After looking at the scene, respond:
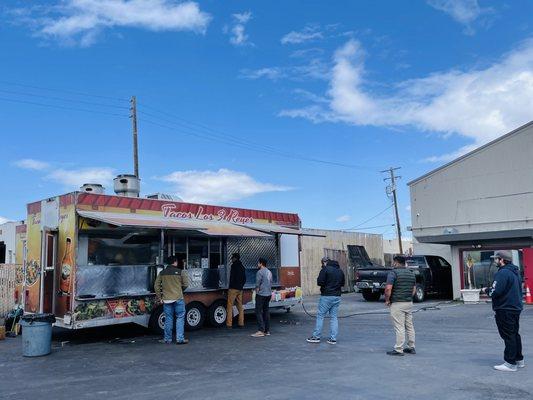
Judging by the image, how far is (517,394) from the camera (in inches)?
252

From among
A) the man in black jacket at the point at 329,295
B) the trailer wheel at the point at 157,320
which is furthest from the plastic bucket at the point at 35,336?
the man in black jacket at the point at 329,295

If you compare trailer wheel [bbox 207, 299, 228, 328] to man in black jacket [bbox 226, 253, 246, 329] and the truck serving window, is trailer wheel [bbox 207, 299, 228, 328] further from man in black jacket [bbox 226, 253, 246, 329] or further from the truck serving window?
the truck serving window

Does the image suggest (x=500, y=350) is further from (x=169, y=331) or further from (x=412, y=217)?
(x=412, y=217)

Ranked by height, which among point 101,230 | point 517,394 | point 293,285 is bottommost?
point 517,394

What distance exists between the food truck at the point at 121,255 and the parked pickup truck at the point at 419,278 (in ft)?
26.2

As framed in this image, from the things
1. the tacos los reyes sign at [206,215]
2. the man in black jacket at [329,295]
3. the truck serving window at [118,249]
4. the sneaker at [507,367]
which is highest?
the tacos los reyes sign at [206,215]

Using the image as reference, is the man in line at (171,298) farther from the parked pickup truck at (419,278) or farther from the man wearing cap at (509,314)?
the parked pickup truck at (419,278)

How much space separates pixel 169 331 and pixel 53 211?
375 centimetres

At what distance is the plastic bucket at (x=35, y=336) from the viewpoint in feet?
31.6

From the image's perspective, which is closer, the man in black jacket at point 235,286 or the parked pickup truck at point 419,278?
the man in black jacket at point 235,286

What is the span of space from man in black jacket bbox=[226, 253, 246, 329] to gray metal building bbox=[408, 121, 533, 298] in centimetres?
1136

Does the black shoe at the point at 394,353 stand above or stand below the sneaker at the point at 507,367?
above

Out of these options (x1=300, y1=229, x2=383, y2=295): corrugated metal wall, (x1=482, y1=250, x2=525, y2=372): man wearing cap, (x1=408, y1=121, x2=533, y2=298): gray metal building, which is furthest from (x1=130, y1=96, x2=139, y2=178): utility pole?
(x1=482, y1=250, x2=525, y2=372): man wearing cap

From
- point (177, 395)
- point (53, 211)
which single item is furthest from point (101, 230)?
point (177, 395)
